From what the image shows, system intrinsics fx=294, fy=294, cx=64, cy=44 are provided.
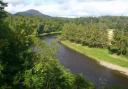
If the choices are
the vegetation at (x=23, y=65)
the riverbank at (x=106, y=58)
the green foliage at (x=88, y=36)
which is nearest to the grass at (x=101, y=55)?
the riverbank at (x=106, y=58)

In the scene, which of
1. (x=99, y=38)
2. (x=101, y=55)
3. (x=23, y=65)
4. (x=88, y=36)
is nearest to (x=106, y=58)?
(x=101, y=55)

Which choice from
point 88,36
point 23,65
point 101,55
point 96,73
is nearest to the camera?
point 23,65

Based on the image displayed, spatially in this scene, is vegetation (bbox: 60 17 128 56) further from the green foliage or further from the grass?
the grass

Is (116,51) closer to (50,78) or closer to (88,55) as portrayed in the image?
(88,55)

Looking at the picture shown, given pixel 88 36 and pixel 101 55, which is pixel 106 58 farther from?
pixel 88 36

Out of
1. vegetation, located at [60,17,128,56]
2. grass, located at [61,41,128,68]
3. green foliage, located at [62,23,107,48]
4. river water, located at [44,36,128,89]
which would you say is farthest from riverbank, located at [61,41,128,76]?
green foliage, located at [62,23,107,48]

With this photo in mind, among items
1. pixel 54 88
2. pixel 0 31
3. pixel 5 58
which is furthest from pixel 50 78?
pixel 0 31

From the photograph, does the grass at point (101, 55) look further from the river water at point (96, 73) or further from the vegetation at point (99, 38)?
the river water at point (96, 73)
